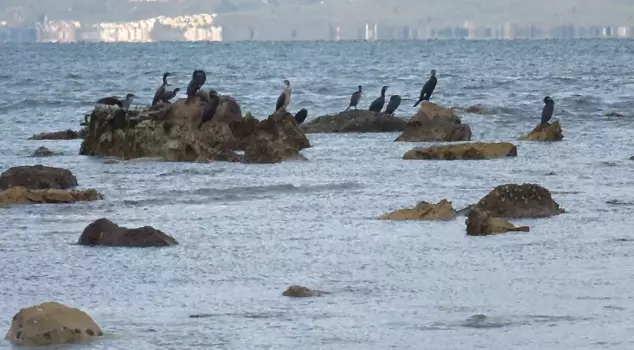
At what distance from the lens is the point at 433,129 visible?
77.9ft

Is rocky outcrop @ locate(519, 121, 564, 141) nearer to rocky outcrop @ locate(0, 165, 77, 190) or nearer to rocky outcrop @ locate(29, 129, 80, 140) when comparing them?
rocky outcrop @ locate(29, 129, 80, 140)

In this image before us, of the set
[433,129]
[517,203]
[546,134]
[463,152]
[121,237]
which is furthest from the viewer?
[433,129]

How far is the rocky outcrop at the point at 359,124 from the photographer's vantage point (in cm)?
2678

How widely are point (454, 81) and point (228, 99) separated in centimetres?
3678

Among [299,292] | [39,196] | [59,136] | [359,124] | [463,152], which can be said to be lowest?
[59,136]

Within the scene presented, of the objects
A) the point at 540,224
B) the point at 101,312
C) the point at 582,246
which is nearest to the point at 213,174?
the point at 540,224

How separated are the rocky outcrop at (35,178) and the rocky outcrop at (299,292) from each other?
7103mm

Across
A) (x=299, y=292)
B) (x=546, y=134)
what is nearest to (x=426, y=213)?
(x=299, y=292)

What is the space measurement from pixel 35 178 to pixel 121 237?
474 centimetres

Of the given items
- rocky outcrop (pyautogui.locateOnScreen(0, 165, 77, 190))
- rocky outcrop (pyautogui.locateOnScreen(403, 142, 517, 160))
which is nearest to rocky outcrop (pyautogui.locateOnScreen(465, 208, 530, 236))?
rocky outcrop (pyautogui.locateOnScreen(0, 165, 77, 190))

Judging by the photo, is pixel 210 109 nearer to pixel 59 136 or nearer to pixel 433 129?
pixel 433 129

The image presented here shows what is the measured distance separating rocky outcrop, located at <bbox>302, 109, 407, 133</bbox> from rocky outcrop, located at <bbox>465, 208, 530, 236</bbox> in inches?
584

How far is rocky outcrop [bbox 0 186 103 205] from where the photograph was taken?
14453mm

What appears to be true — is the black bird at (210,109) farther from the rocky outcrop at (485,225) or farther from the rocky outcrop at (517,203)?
the rocky outcrop at (485,225)
